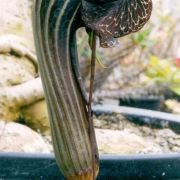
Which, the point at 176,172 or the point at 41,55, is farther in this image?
the point at 176,172

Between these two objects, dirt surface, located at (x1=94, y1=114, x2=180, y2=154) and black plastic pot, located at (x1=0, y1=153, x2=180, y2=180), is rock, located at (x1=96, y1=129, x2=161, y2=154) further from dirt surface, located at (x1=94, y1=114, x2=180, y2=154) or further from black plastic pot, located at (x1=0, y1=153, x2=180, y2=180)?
black plastic pot, located at (x1=0, y1=153, x2=180, y2=180)

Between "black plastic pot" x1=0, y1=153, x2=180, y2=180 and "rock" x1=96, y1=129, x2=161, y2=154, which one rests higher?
"black plastic pot" x1=0, y1=153, x2=180, y2=180

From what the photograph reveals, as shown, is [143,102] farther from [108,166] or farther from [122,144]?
[108,166]

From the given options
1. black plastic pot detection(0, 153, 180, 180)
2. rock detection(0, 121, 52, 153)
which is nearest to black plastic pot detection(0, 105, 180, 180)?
black plastic pot detection(0, 153, 180, 180)

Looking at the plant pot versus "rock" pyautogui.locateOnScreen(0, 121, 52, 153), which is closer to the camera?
"rock" pyautogui.locateOnScreen(0, 121, 52, 153)

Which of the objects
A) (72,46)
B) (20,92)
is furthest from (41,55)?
(20,92)

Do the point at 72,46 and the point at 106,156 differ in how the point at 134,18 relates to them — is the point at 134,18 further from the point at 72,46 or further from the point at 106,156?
the point at 106,156

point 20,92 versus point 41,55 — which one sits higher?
point 41,55
